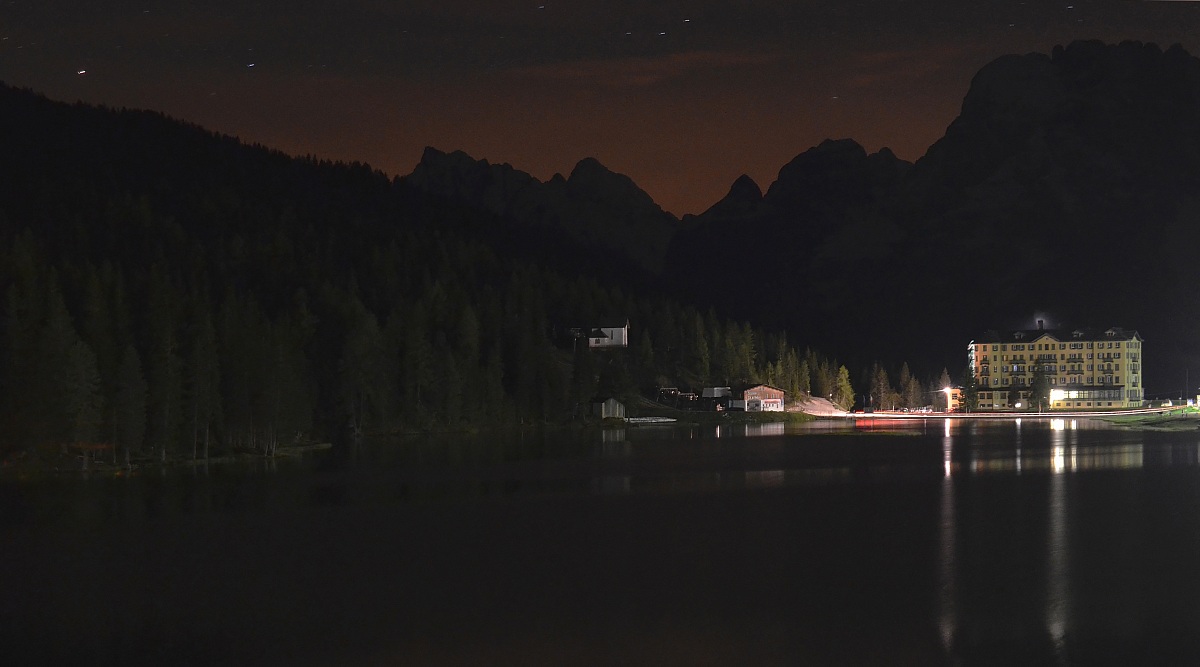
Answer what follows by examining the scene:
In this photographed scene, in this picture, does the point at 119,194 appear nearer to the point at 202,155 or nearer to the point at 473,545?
the point at 202,155

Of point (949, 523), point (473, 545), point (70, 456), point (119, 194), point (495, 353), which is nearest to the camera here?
point (473, 545)

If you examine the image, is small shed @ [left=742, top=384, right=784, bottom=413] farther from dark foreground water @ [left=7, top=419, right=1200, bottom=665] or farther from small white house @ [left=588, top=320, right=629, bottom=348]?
dark foreground water @ [left=7, top=419, right=1200, bottom=665]

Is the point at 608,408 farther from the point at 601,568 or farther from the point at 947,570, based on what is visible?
the point at 947,570

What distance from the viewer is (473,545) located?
3928 cm

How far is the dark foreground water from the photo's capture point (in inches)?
1045

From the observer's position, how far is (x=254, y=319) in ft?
253

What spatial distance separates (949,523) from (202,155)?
176696 mm

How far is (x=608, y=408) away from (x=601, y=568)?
89.3 metres

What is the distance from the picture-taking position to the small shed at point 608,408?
123500 mm

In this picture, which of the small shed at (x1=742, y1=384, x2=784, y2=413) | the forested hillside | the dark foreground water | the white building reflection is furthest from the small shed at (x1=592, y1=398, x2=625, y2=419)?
the white building reflection

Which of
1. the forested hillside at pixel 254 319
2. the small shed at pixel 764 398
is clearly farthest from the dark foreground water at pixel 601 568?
the small shed at pixel 764 398

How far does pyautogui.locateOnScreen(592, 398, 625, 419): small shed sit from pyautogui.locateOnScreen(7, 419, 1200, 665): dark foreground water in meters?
59.7

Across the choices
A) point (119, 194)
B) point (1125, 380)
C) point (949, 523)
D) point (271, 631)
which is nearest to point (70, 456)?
point (271, 631)

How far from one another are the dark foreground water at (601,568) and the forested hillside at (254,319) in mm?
5749
